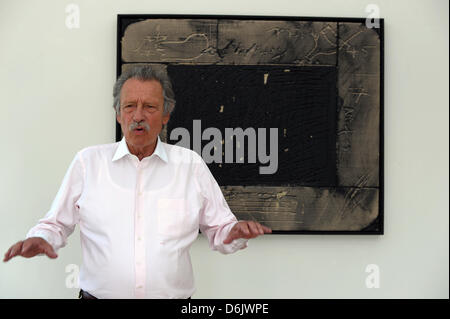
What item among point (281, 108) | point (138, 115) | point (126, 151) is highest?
point (281, 108)

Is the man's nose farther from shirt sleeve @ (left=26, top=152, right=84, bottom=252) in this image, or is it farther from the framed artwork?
the framed artwork

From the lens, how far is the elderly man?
52.3 inches

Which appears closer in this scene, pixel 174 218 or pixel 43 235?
pixel 43 235

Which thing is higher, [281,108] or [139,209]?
[281,108]

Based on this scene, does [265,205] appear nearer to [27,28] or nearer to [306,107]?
[306,107]

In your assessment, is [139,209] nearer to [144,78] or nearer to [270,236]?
[144,78]

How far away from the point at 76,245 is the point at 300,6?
4.98 ft

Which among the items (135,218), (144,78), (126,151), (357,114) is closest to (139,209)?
(135,218)

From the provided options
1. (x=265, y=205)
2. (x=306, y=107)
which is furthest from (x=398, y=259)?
(x=306, y=107)

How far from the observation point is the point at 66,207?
1384 mm

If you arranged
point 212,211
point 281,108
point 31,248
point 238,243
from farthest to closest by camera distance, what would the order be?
1. point 281,108
2. point 212,211
3. point 238,243
4. point 31,248

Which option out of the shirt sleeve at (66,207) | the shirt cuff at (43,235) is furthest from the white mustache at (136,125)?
the shirt cuff at (43,235)

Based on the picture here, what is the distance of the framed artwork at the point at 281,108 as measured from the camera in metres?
1.95

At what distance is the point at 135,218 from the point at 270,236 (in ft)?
2.71
